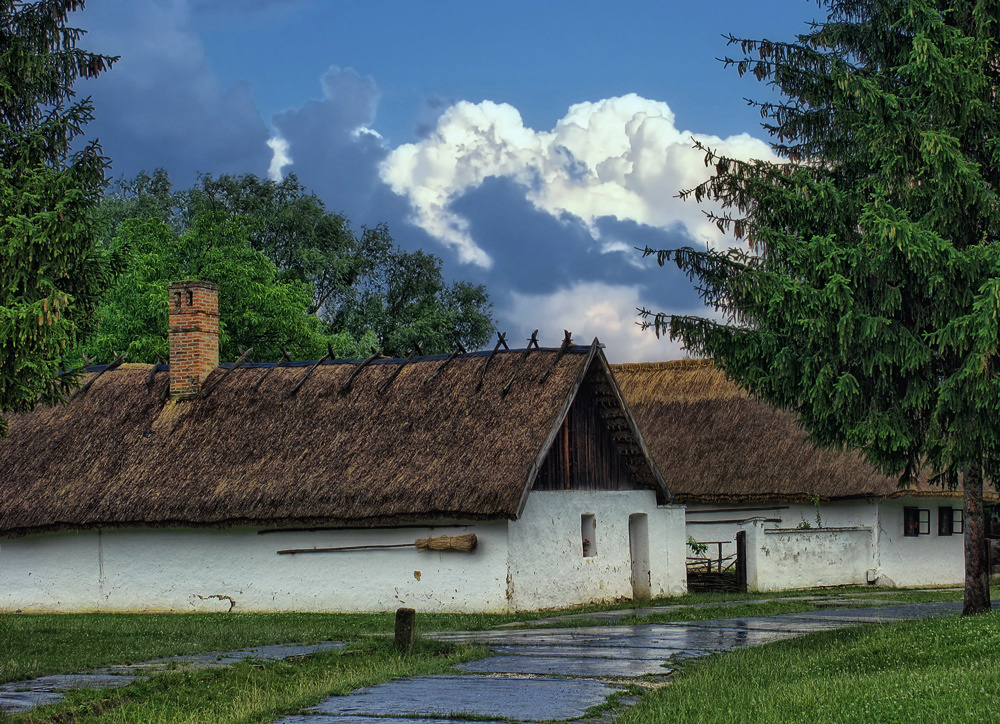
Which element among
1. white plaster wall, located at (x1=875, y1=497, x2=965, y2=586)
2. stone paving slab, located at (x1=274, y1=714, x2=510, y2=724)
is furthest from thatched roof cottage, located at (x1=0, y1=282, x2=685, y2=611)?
stone paving slab, located at (x1=274, y1=714, x2=510, y2=724)

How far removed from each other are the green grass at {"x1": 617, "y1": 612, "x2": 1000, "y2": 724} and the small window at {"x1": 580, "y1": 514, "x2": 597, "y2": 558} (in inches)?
409

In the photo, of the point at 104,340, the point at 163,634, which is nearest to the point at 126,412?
the point at 163,634

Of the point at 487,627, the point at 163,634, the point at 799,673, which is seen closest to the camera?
the point at 799,673

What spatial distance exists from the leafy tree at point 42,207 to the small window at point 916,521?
22.6 m

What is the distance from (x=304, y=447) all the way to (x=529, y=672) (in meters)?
13.7

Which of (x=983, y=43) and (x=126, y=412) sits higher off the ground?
(x=983, y=43)

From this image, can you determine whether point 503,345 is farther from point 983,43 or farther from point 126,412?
point 983,43

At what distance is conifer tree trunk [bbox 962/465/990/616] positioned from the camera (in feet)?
53.0

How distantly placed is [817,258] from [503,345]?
478 inches

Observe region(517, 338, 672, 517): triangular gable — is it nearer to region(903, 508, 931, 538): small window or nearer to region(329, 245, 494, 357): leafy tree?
region(903, 508, 931, 538): small window

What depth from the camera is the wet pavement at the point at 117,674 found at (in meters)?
10.6

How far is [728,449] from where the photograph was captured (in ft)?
108

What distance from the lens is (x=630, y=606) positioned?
78.4 feet

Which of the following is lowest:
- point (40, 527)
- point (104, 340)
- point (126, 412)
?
point (40, 527)
